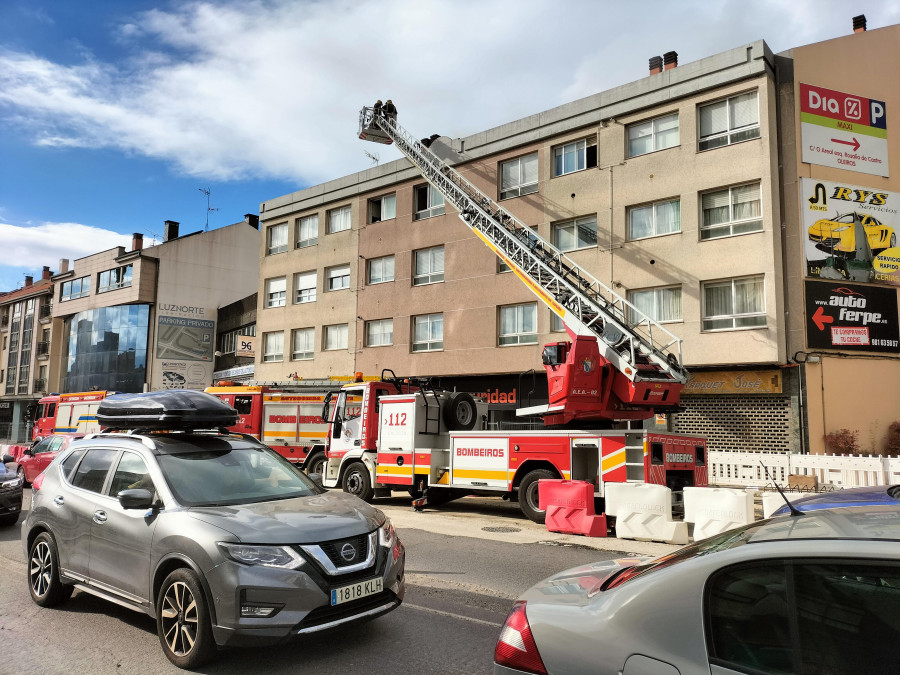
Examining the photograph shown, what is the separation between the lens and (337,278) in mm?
31547

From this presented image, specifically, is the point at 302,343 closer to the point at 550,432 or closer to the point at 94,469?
the point at 550,432

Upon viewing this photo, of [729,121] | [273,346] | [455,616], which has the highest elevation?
[729,121]

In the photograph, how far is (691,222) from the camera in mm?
20234

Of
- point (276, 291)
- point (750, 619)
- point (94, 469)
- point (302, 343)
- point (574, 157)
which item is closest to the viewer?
point (750, 619)

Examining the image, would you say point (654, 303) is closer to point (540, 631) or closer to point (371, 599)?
point (371, 599)

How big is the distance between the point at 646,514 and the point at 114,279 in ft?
153

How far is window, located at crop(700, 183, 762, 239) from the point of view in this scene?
1920 centimetres

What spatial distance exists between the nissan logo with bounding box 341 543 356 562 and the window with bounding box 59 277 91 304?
173ft

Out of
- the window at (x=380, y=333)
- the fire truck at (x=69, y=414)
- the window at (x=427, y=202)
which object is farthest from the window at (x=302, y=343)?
the fire truck at (x=69, y=414)

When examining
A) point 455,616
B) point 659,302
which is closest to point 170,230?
point 659,302

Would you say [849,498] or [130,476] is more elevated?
[849,498]

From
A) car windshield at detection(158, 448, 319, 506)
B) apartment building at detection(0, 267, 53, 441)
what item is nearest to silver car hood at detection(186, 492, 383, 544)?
car windshield at detection(158, 448, 319, 506)

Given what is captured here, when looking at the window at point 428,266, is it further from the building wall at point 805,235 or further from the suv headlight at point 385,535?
the suv headlight at point 385,535

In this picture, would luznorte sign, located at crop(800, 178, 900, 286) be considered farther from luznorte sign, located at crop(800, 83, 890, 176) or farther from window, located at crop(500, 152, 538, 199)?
window, located at crop(500, 152, 538, 199)
